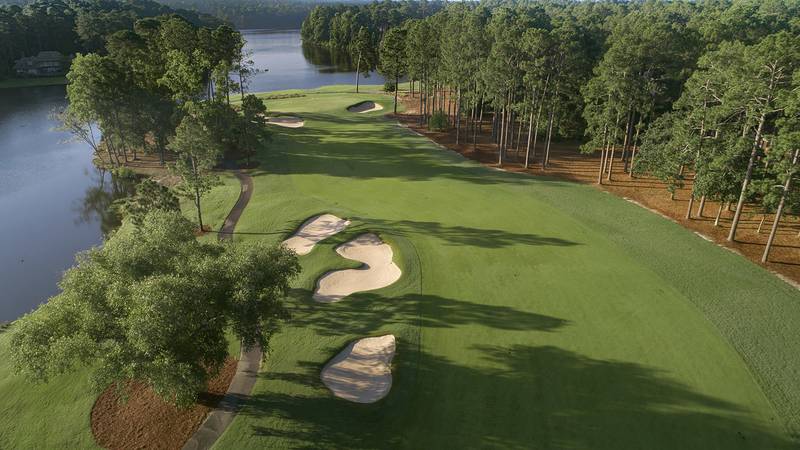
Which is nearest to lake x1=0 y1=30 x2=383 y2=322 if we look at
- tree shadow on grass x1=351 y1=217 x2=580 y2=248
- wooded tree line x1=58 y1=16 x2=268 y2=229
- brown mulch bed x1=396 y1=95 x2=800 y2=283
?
wooded tree line x1=58 y1=16 x2=268 y2=229

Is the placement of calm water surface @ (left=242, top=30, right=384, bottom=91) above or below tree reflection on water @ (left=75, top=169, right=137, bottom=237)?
above

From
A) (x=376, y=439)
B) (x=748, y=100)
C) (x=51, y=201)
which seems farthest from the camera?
(x=51, y=201)

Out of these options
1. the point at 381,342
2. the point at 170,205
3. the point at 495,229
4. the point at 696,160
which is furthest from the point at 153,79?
the point at 696,160

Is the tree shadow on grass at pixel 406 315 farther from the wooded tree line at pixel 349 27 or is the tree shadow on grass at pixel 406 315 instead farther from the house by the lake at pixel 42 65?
the house by the lake at pixel 42 65

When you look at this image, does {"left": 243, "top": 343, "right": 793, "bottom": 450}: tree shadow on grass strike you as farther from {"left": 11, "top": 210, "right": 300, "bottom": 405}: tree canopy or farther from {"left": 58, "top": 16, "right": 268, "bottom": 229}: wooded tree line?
{"left": 58, "top": 16, "right": 268, "bottom": 229}: wooded tree line

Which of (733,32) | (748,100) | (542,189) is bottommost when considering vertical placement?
(542,189)

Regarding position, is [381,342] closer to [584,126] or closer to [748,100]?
[748,100]
